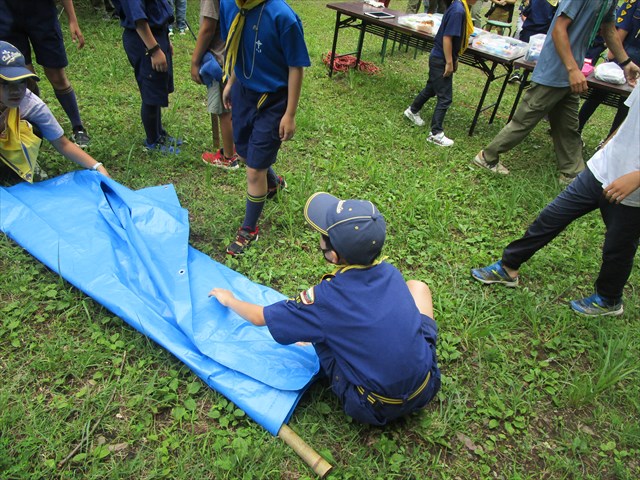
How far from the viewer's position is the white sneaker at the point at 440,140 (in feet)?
14.9

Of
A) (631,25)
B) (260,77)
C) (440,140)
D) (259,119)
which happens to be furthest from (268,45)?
(631,25)

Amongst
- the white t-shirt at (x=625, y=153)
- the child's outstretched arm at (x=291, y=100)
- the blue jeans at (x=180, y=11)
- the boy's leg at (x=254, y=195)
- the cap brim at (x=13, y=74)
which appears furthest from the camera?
the blue jeans at (x=180, y=11)

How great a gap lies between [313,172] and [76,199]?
186 cm

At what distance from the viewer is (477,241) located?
10.6 feet

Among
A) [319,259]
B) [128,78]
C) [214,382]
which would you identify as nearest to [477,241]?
[319,259]

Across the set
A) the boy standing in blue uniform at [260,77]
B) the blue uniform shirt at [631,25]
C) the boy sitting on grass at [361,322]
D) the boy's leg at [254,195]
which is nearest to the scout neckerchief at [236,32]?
the boy standing in blue uniform at [260,77]

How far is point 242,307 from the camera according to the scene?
80.5 inches

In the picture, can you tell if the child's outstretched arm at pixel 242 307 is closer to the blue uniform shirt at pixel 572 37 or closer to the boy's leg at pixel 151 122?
the boy's leg at pixel 151 122

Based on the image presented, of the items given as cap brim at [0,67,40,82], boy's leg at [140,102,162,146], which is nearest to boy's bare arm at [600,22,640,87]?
boy's leg at [140,102,162,146]

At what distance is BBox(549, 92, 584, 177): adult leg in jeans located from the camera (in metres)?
3.81

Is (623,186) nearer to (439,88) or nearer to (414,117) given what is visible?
(439,88)

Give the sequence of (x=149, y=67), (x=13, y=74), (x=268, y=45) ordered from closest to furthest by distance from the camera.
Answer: (x=268, y=45), (x=13, y=74), (x=149, y=67)

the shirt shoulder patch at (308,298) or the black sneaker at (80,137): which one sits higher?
the shirt shoulder patch at (308,298)

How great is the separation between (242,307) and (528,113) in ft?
10.3
